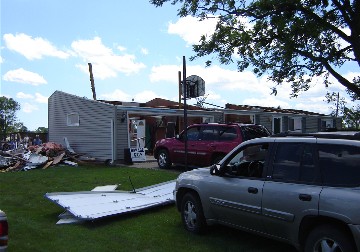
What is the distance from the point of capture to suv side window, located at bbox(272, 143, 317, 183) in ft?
16.8

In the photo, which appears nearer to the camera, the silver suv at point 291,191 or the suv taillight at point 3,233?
the suv taillight at point 3,233

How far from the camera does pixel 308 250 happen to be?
16.0 ft

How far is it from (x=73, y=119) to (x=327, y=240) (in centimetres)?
2029

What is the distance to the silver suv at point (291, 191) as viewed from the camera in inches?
181

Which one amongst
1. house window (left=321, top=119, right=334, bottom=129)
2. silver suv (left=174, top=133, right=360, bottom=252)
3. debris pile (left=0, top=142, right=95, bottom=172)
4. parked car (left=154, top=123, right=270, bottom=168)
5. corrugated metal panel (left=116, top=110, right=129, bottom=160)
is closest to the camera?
silver suv (left=174, top=133, right=360, bottom=252)

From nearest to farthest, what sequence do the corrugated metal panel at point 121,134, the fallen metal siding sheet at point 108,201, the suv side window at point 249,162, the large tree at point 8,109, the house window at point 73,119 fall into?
the suv side window at point 249,162
the fallen metal siding sheet at point 108,201
the corrugated metal panel at point 121,134
the house window at point 73,119
the large tree at point 8,109

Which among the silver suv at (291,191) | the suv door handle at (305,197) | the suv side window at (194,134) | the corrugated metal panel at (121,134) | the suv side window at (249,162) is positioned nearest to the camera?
the silver suv at (291,191)

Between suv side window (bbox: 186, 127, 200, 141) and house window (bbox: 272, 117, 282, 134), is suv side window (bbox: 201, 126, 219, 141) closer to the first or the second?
suv side window (bbox: 186, 127, 200, 141)

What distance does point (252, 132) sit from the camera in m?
14.0

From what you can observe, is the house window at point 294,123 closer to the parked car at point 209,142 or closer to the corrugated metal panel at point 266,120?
the corrugated metal panel at point 266,120

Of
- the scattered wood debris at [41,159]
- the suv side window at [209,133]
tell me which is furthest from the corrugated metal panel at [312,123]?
the suv side window at [209,133]

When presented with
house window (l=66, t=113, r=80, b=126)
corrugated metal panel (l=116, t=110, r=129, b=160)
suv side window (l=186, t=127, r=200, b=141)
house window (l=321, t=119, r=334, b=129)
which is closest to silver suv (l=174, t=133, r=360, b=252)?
suv side window (l=186, t=127, r=200, b=141)

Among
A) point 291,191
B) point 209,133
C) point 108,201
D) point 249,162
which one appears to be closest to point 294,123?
point 209,133

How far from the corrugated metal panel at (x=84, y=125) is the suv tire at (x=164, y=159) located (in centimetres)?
411
